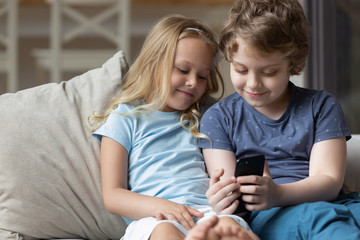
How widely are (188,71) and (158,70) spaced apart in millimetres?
84

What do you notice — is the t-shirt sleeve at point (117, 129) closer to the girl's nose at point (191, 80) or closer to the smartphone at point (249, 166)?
the girl's nose at point (191, 80)

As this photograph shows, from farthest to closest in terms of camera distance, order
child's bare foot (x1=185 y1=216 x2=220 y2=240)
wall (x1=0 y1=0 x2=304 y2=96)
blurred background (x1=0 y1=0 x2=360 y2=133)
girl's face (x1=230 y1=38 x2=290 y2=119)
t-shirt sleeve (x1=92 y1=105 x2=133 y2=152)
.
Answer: wall (x1=0 y1=0 x2=304 y2=96), blurred background (x1=0 y1=0 x2=360 y2=133), t-shirt sleeve (x1=92 y1=105 x2=133 y2=152), girl's face (x1=230 y1=38 x2=290 y2=119), child's bare foot (x1=185 y1=216 x2=220 y2=240)

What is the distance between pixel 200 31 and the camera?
1438 mm

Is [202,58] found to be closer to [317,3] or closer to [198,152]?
[198,152]

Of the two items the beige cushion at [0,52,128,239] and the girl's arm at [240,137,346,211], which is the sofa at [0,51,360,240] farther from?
the girl's arm at [240,137,346,211]

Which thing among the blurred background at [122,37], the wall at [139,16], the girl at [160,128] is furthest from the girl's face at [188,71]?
the wall at [139,16]

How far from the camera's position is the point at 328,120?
127cm

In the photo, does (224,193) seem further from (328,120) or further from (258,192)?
(328,120)

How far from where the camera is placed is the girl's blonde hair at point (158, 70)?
1.39 metres

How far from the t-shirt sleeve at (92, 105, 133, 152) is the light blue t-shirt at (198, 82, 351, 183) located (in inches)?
7.4

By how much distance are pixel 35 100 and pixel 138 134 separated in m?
0.30

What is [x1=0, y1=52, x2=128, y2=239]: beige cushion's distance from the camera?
130 centimetres

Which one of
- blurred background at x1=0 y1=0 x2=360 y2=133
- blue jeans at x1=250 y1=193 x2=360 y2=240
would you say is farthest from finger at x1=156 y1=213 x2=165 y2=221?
blurred background at x1=0 y1=0 x2=360 y2=133

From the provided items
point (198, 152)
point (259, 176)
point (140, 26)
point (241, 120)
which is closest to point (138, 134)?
point (198, 152)
